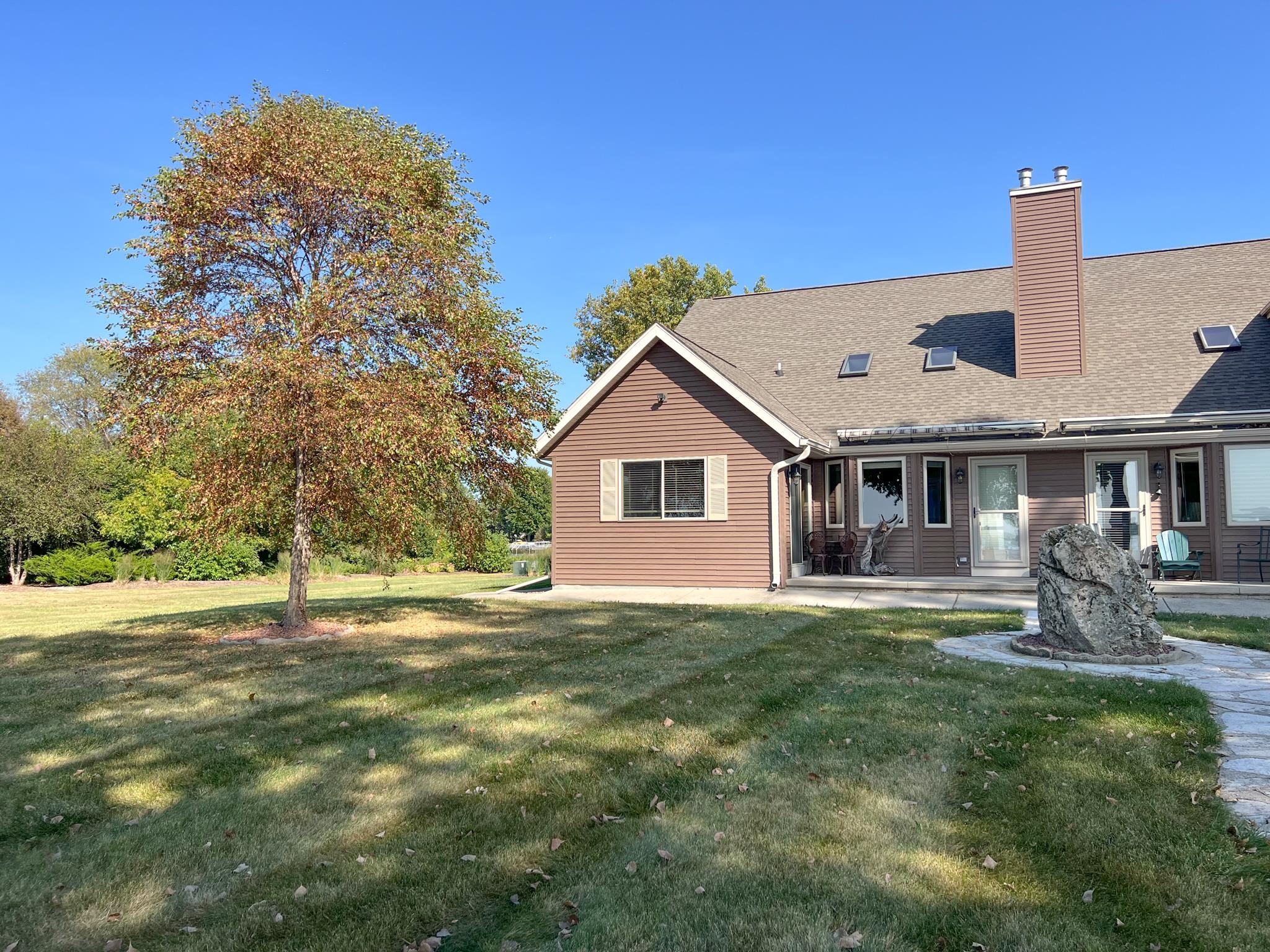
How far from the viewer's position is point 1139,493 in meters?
14.5

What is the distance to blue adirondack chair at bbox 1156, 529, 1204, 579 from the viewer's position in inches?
525

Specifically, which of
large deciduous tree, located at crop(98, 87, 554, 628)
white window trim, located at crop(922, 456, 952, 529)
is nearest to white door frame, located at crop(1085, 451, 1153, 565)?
white window trim, located at crop(922, 456, 952, 529)

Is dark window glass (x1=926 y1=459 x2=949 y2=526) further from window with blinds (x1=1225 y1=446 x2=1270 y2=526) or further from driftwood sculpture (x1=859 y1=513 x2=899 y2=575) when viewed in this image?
window with blinds (x1=1225 y1=446 x2=1270 y2=526)

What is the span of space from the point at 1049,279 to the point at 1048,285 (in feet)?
0.54

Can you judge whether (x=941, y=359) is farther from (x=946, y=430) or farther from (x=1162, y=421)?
(x=1162, y=421)

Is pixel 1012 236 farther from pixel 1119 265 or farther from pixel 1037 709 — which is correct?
pixel 1037 709

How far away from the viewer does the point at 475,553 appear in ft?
35.8

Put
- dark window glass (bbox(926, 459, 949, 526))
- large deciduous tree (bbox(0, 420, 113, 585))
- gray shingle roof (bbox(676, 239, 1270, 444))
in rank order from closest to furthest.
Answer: gray shingle roof (bbox(676, 239, 1270, 444)) → dark window glass (bbox(926, 459, 949, 526)) → large deciduous tree (bbox(0, 420, 113, 585))

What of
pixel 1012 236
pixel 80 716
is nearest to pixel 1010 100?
pixel 1012 236

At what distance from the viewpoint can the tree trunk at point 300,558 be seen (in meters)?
9.70

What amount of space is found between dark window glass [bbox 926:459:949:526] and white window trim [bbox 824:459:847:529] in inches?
62.2

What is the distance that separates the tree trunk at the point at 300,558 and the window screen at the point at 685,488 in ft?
23.2

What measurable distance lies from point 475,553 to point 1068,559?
728 centimetres

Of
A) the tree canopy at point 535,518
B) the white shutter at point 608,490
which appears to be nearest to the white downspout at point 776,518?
the white shutter at point 608,490
